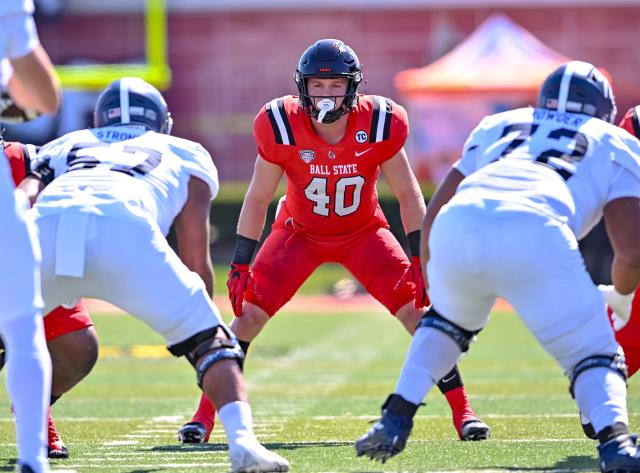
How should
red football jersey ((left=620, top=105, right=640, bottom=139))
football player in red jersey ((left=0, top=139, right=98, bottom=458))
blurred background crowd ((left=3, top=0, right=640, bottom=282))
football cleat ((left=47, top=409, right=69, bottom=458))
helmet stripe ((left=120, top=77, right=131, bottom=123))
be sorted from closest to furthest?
helmet stripe ((left=120, top=77, right=131, bottom=123))
football cleat ((left=47, top=409, right=69, bottom=458))
football player in red jersey ((left=0, top=139, right=98, bottom=458))
red football jersey ((left=620, top=105, right=640, bottom=139))
blurred background crowd ((left=3, top=0, right=640, bottom=282))

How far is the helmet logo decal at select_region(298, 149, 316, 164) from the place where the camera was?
626 cm

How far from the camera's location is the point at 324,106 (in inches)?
240

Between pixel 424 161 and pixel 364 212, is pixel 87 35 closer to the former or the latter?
pixel 424 161

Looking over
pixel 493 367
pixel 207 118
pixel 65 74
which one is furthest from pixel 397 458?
pixel 207 118

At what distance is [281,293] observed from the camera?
21.0 ft

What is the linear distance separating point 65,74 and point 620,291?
56.7 feet

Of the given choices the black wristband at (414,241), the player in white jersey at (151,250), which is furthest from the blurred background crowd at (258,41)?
the player in white jersey at (151,250)

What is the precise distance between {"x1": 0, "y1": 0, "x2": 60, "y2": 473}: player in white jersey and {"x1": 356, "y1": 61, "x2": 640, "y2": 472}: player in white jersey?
1052 millimetres

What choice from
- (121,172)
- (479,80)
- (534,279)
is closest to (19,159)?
(121,172)

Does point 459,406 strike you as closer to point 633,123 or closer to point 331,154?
point 331,154

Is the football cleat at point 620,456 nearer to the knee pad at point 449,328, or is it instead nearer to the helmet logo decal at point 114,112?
the knee pad at point 449,328

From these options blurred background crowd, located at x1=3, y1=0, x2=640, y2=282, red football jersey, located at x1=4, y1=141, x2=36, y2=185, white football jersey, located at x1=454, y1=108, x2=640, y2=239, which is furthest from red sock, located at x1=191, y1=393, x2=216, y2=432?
blurred background crowd, located at x1=3, y1=0, x2=640, y2=282

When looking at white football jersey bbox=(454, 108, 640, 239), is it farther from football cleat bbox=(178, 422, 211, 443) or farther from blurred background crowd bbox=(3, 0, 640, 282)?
blurred background crowd bbox=(3, 0, 640, 282)

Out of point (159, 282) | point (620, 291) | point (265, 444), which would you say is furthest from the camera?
A: point (265, 444)
